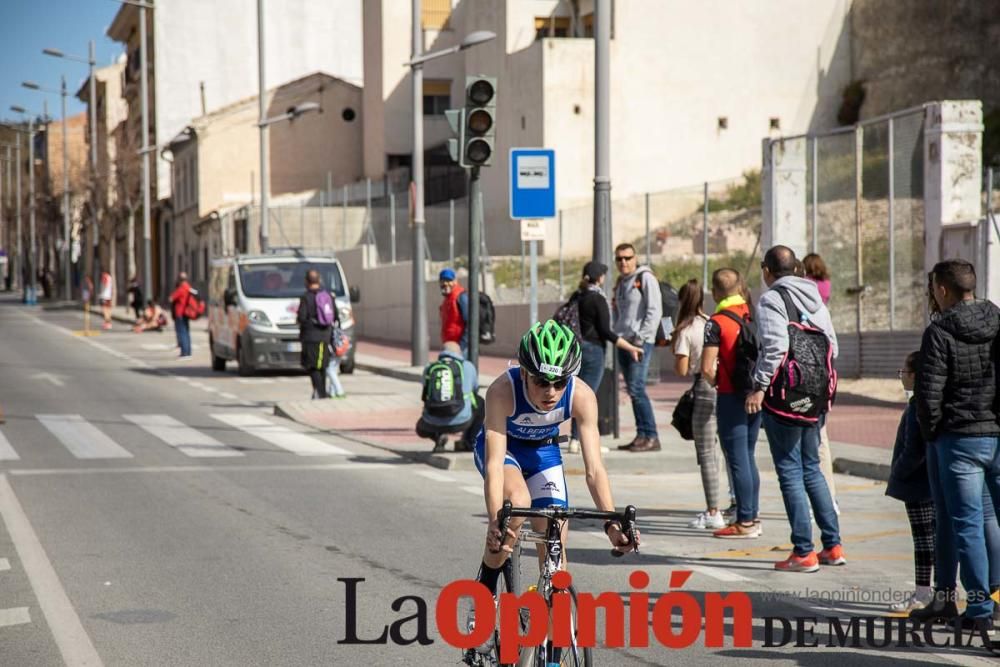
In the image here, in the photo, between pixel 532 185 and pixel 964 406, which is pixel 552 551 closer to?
pixel 964 406

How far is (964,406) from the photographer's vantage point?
6.94m

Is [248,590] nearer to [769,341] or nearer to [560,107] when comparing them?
[769,341]

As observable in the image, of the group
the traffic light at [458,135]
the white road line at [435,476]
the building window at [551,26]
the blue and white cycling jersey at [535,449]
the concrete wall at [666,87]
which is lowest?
the white road line at [435,476]

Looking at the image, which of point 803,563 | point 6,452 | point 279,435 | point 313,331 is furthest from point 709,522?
point 313,331

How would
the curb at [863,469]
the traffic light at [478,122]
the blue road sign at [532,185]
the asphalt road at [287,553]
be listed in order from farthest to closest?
the blue road sign at [532,185]
the traffic light at [478,122]
the curb at [863,469]
the asphalt road at [287,553]

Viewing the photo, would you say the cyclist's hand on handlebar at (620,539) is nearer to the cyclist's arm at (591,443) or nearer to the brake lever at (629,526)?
the brake lever at (629,526)

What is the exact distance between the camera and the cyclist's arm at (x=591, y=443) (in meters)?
5.46

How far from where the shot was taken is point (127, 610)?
25.0 ft

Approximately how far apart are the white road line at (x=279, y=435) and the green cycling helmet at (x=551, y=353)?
33.9 feet

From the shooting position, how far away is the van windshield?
2692cm

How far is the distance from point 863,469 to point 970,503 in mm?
6616

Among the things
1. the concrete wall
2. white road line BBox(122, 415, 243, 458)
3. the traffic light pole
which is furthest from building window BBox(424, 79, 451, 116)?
the traffic light pole

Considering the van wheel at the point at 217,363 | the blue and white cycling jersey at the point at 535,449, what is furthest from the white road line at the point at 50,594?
the van wheel at the point at 217,363

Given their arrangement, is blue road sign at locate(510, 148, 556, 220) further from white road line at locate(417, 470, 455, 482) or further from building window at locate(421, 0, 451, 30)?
building window at locate(421, 0, 451, 30)
